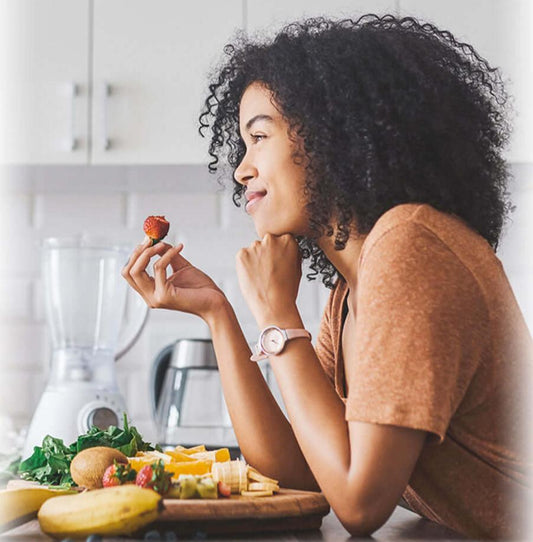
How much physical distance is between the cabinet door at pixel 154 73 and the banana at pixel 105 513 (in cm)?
147

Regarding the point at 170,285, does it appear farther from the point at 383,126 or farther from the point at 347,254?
the point at 383,126

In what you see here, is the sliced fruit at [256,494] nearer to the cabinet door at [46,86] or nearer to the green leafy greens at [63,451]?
the green leafy greens at [63,451]

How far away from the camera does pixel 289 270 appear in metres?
1.13

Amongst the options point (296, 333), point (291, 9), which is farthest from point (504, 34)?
point (296, 333)

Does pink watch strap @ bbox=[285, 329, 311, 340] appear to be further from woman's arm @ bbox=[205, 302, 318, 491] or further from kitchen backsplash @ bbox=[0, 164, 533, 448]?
kitchen backsplash @ bbox=[0, 164, 533, 448]

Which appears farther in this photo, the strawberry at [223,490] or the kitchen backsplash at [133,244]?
the kitchen backsplash at [133,244]

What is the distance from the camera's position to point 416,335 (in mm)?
874

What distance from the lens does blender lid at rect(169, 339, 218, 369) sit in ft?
7.23

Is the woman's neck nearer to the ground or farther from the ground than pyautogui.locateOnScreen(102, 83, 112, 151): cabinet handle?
nearer to the ground

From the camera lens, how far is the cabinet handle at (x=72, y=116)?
87.4 inches

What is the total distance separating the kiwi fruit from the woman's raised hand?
1.08ft

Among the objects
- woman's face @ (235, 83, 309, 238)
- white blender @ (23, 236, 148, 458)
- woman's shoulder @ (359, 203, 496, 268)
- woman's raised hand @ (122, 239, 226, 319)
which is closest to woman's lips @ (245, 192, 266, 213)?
woman's face @ (235, 83, 309, 238)

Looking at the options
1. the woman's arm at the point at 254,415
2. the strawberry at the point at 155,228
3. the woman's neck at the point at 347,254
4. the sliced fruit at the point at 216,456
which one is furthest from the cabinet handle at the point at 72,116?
the sliced fruit at the point at 216,456

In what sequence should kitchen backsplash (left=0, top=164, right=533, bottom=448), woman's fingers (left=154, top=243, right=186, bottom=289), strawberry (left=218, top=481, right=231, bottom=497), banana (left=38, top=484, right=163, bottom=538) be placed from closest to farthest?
banana (left=38, top=484, right=163, bottom=538)
strawberry (left=218, top=481, right=231, bottom=497)
woman's fingers (left=154, top=243, right=186, bottom=289)
kitchen backsplash (left=0, top=164, right=533, bottom=448)
